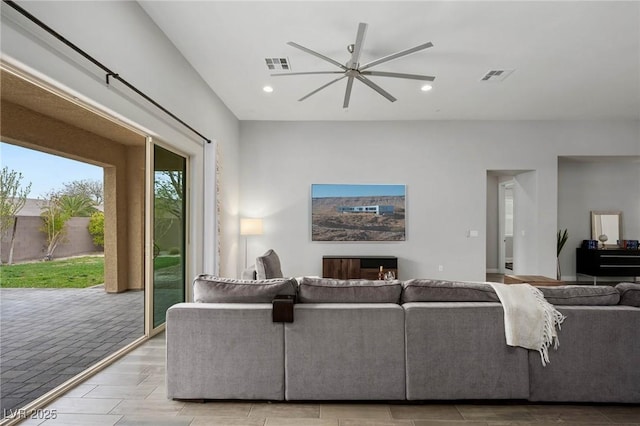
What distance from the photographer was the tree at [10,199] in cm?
244

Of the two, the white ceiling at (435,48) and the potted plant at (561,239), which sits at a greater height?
the white ceiling at (435,48)

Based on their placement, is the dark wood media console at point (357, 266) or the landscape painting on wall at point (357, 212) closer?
the dark wood media console at point (357, 266)

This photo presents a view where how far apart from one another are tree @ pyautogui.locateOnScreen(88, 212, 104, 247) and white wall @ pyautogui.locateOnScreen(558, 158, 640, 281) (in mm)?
8168

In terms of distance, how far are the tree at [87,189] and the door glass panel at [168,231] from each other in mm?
766

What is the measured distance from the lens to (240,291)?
2.32 m

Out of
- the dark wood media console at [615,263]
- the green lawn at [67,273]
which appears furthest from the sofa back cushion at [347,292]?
the dark wood media console at [615,263]

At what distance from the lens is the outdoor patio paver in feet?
8.13

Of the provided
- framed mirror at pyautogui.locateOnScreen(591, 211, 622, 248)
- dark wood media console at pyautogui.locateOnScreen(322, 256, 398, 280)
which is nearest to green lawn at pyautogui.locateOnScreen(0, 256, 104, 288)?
dark wood media console at pyautogui.locateOnScreen(322, 256, 398, 280)

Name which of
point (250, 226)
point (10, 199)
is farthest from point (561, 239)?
point (10, 199)

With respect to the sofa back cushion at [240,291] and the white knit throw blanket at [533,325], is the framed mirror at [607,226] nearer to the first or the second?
the white knit throw blanket at [533,325]

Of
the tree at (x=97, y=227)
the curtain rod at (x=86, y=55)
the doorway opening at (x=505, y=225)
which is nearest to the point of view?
the curtain rod at (x=86, y=55)

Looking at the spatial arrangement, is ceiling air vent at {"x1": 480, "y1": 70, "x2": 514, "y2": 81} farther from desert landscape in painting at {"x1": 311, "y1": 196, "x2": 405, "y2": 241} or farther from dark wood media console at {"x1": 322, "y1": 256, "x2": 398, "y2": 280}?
dark wood media console at {"x1": 322, "y1": 256, "x2": 398, "y2": 280}

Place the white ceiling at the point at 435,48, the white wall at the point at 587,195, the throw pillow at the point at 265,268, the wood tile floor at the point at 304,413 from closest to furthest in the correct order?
1. the wood tile floor at the point at 304,413
2. the white ceiling at the point at 435,48
3. the throw pillow at the point at 265,268
4. the white wall at the point at 587,195

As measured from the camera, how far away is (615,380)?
219cm
